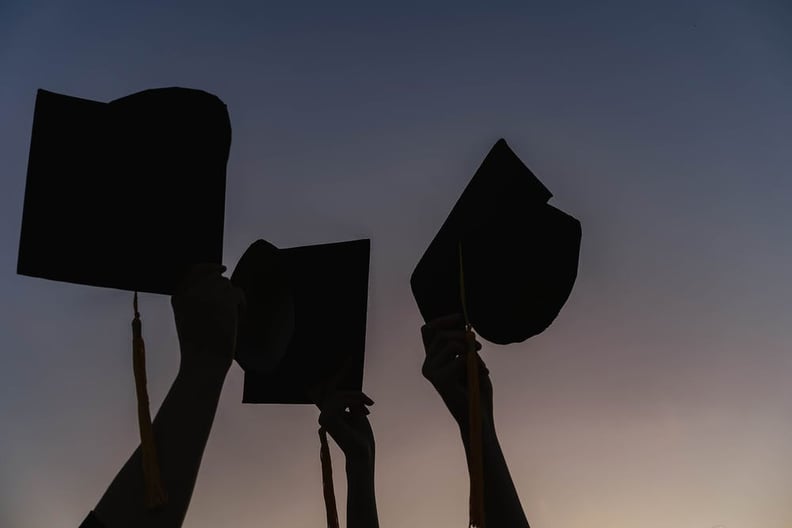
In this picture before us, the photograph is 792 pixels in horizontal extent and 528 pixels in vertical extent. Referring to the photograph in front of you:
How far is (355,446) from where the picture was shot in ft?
3.97

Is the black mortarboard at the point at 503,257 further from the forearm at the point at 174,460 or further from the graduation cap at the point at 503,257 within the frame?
the forearm at the point at 174,460

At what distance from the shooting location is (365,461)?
1205mm

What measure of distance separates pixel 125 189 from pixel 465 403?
63 centimetres

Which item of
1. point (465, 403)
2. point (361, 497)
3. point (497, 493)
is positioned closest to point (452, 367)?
point (465, 403)

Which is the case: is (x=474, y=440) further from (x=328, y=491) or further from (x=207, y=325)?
(x=328, y=491)

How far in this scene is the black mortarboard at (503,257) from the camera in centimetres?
109

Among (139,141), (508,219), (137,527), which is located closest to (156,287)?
(139,141)

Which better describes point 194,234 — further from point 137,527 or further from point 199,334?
point 137,527

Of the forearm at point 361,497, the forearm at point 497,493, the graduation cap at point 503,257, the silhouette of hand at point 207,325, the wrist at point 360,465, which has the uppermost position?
the graduation cap at point 503,257

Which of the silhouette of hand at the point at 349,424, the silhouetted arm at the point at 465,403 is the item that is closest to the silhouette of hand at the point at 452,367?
the silhouetted arm at the point at 465,403

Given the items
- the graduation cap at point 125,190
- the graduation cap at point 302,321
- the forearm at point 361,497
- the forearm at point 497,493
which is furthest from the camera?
the graduation cap at point 302,321

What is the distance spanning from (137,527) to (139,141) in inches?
25.3

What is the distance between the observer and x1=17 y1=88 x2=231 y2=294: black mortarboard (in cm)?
100

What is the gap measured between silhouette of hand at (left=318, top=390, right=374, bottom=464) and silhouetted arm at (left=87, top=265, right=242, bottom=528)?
0.49m
